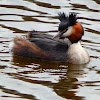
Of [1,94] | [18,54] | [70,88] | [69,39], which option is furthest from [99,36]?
[1,94]

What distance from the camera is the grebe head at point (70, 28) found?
478 inches

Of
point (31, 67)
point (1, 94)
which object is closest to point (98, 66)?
point (31, 67)

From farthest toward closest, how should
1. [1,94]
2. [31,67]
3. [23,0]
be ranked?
[23,0] → [31,67] → [1,94]

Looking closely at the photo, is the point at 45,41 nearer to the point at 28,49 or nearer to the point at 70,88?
the point at 28,49

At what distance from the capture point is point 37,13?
619 inches

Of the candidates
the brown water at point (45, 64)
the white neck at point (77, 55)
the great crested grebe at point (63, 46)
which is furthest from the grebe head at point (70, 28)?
the brown water at point (45, 64)

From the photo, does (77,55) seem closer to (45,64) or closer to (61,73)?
(45,64)

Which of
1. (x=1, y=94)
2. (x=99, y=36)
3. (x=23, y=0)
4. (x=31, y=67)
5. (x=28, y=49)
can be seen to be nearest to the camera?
(x=1, y=94)

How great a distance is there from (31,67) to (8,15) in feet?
13.9

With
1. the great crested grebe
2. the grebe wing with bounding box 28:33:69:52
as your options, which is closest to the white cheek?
the great crested grebe

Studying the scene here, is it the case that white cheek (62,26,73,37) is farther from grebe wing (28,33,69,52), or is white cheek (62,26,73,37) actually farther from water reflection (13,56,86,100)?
water reflection (13,56,86,100)

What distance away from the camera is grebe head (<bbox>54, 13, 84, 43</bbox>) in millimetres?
12148

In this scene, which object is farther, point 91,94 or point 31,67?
point 31,67

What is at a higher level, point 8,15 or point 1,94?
point 8,15
